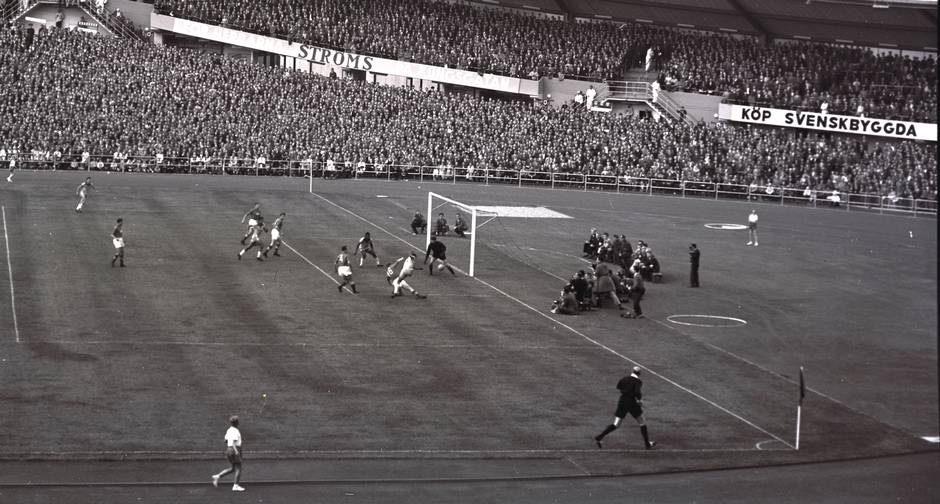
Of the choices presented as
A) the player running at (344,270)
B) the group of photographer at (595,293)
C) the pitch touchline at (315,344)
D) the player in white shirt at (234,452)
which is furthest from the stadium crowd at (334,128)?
the player in white shirt at (234,452)

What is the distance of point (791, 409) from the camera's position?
28.6m

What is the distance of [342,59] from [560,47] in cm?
1570

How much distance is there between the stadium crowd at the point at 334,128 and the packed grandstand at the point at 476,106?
12 cm

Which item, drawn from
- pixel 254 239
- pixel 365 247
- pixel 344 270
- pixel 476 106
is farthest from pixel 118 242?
pixel 476 106

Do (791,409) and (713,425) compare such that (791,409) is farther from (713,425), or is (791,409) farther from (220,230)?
(220,230)

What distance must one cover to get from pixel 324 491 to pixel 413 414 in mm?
5273

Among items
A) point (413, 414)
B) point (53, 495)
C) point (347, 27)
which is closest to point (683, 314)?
point (413, 414)

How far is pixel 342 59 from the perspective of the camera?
90.6 meters

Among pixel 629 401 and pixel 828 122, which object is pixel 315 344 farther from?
pixel 828 122

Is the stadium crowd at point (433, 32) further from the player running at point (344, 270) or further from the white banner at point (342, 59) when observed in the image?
the player running at point (344, 270)

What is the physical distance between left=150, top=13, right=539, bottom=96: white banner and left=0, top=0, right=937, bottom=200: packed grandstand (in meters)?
0.71

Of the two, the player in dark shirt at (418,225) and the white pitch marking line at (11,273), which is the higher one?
the player in dark shirt at (418,225)

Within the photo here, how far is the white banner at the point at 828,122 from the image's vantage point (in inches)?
2756

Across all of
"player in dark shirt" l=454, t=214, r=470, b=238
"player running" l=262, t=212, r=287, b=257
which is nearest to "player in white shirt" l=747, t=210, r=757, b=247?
"player in dark shirt" l=454, t=214, r=470, b=238
